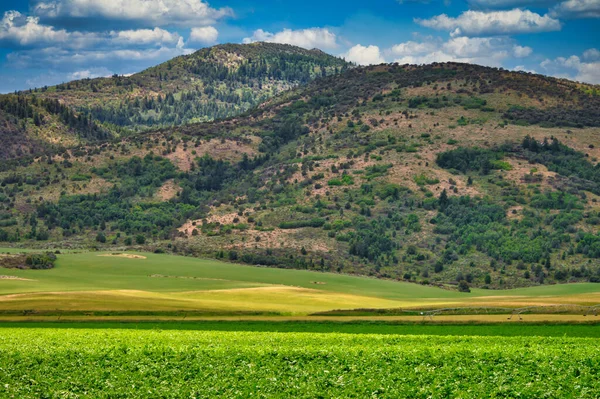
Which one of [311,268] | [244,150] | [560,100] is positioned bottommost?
[311,268]

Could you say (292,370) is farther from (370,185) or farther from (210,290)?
(370,185)

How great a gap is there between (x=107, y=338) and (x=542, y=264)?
74.6m

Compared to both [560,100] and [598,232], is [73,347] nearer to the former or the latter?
[598,232]

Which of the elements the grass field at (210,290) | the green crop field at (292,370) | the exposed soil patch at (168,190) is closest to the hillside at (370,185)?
the exposed soil patch at (168,190)

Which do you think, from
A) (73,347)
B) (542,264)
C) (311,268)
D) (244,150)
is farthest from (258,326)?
(244,150)

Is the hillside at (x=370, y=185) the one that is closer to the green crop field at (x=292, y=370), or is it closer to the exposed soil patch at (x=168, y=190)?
the exposed soil patch at (x=168, y=190)

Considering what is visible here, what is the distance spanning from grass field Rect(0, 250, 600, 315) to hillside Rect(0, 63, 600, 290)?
11.4m

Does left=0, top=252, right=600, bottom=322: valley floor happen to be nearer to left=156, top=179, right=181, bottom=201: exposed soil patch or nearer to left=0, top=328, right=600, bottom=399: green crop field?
left=0, top=328, right=600, bottom=399: green crop field

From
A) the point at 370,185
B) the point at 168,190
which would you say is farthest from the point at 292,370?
the point at 168,190

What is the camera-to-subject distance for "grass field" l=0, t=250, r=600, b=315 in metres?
54.7

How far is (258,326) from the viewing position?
45.8 metres

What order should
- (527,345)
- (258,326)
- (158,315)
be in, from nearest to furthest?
(527,345), (258,326), (158,315)

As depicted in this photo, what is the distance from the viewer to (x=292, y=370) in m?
28.0

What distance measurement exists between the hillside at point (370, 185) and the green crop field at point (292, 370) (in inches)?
2359
